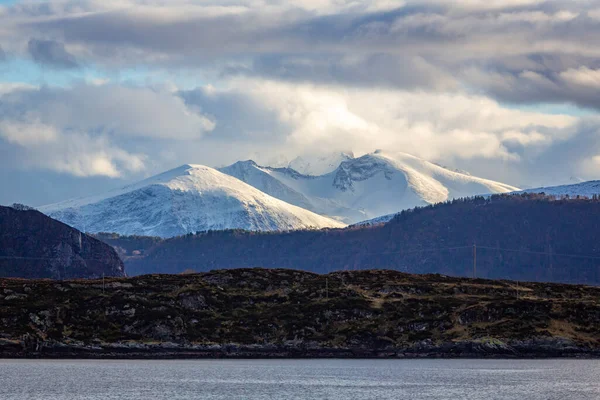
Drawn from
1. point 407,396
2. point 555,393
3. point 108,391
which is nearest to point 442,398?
point 407,396

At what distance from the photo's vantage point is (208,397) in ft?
616

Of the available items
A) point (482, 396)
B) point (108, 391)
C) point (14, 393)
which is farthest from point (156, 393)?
point (482, 396)

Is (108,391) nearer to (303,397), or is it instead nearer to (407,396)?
(303,397)

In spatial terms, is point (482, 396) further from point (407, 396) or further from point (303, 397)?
point (303, 397)

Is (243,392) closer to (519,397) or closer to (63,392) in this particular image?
(63,392)

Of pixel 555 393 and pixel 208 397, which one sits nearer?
pixel 208 397

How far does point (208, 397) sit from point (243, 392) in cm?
1048

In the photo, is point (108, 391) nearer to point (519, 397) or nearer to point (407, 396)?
point (407, 396)

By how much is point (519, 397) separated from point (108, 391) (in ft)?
222

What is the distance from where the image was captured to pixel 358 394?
641ft

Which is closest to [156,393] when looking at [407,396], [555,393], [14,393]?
[14,393]

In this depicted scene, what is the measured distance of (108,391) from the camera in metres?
196

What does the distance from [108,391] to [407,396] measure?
49380 millimetres

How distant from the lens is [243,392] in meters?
197
